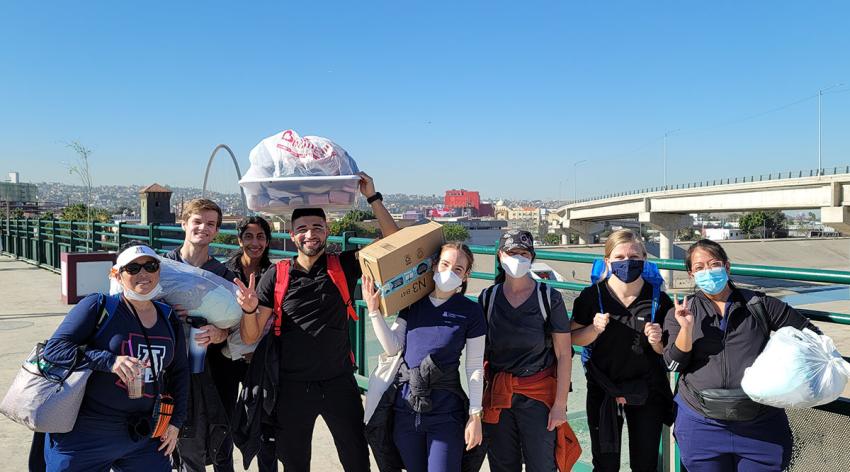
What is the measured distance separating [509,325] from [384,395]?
2.36 feet

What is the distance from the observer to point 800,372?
2.38 m

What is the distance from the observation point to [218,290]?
10.4 feet

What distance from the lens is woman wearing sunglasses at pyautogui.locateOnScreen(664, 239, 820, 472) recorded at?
2.63 m

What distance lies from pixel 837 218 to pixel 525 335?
4223 cm

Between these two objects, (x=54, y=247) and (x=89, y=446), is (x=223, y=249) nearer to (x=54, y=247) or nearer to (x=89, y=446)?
(x=89, y=446)

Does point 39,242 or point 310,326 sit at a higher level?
point 310,326

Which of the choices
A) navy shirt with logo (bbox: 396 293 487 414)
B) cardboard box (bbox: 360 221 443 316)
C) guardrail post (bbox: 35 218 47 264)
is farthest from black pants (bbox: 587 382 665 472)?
guardrail post (bbox: 35 218 47 264)

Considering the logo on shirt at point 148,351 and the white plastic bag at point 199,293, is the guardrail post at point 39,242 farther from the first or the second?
the logo on shirt at point 148,351

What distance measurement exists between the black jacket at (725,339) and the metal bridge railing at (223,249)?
25 cm

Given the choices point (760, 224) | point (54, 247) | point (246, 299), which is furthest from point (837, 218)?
point (760, 224)

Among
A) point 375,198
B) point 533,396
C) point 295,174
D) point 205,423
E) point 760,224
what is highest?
point 295,174

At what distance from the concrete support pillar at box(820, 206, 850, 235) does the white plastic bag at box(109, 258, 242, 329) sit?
41.9m

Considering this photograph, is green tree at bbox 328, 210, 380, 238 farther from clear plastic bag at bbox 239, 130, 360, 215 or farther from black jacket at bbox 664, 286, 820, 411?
black jacket at bbox 664, 286, 820, 411

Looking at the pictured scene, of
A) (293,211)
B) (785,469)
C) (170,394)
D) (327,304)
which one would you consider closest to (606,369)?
(785,469)
